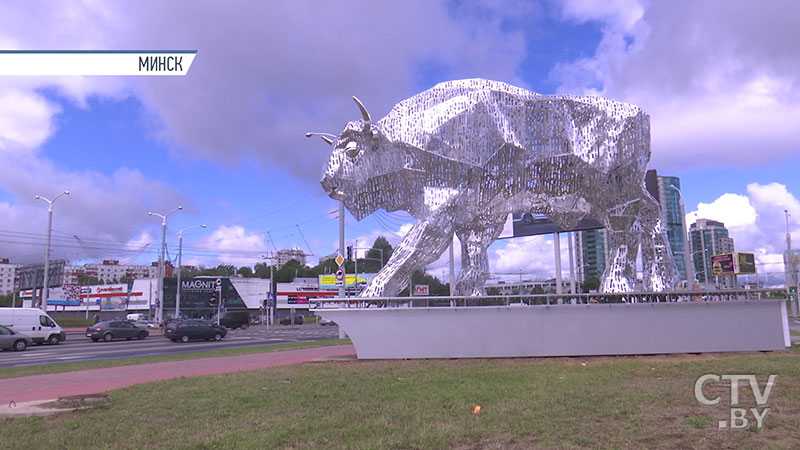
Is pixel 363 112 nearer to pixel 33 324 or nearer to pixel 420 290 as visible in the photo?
pixel 33 324

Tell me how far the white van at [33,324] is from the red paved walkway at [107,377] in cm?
1388

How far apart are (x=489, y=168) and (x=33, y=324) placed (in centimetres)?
2337

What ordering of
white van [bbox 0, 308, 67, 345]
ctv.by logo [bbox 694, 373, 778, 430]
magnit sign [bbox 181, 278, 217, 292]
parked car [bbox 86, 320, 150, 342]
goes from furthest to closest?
magnit sign [bbox 181, 278, 217, 292]
parked car [bbox 86, 320, 150, 342]
white van [bbox 0, 308, 67, 345]
ctv.by logo [bbox 694, 373, 778, 430]

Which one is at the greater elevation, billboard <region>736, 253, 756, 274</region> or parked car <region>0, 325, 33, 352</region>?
billboard <region>736, 253, 756, 274</region>

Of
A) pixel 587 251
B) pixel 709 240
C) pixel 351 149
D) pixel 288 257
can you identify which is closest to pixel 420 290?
pixel 587 251

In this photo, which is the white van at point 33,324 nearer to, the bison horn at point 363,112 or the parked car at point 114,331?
the parked car at point 114,331

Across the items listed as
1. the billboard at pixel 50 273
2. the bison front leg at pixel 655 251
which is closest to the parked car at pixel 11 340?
the bison front leg at pixel 655 251

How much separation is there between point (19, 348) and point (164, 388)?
1757 cm

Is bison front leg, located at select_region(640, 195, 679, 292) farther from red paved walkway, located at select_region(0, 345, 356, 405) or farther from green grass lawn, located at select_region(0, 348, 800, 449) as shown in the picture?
red paved walkway, located at select_region(0, 345, 356, 405)

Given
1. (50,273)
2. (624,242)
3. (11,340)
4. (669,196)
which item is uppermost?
(669,196)

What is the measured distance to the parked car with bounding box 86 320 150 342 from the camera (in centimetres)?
2834

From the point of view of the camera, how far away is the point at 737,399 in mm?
6504

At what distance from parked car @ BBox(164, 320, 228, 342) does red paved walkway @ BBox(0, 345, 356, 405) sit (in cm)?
1183

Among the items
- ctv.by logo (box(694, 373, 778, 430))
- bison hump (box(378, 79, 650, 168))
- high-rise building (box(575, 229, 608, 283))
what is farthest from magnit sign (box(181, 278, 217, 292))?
ctv.by logo (box(694, 373, 778, 430))
